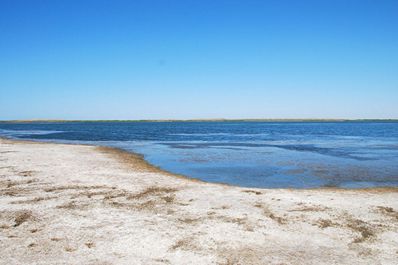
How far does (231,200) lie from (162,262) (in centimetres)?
579

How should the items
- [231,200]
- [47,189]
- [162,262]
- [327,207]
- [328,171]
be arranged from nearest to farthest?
[162,262]
[327,207]
[231,200]
[47,189]
[328,171]

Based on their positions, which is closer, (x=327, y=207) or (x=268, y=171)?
(x=327, y=207)

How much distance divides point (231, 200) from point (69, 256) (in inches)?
261

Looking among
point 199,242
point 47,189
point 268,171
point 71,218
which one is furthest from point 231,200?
point 268,171

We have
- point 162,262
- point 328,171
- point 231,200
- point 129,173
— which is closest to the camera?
point 162,262

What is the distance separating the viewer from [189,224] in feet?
32.4

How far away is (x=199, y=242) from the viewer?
8547 mm

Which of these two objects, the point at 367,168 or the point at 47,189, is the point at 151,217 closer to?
the point at 47,189

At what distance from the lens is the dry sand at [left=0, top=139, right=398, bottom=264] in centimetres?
782

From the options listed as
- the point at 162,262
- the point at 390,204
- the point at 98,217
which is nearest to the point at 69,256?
the point at 162,262

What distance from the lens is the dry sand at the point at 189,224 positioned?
25.7 feet

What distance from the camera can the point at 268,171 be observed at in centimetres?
2180

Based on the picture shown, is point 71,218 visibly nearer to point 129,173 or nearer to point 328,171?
point 129,173

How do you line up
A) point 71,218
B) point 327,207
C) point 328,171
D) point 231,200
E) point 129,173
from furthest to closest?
point 328,171 → point 129,173 → point 231,200 → point 327,207 → point 71,218
